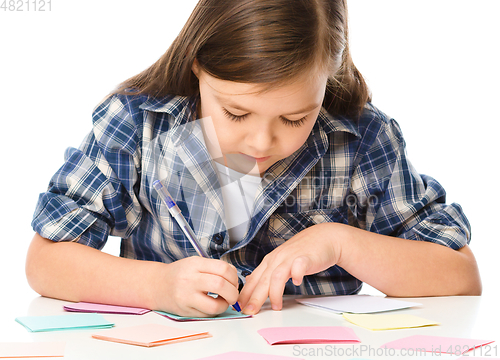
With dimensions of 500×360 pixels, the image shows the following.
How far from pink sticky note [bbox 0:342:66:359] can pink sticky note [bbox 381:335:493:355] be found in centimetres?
31

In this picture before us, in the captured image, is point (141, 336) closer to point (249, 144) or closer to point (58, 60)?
point (249, 144)

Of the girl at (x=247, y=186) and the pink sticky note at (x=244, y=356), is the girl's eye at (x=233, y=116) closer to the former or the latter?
the girl at (x=247, y=186)

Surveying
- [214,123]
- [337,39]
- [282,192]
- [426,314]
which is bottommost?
[426,314]

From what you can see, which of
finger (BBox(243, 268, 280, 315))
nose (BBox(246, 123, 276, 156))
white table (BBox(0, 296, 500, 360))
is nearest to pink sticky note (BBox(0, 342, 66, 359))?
white table (BBox(0, 296, 500, 360))

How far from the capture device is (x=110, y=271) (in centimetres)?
71

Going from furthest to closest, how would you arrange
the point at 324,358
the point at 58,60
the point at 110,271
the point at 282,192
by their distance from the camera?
1. the point at 58,60
2. the point at 282,192
3. the point at 110,271
4. the point at 324,358

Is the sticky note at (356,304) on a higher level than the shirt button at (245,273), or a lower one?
higher

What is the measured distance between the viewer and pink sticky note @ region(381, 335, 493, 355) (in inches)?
18.6

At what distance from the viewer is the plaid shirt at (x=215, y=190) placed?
2.65 ft

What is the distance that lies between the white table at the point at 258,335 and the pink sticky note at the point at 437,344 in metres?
0.01

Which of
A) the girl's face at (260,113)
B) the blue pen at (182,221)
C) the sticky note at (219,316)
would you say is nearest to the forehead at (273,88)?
the girl's face at (260,113)

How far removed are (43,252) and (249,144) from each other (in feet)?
1.21

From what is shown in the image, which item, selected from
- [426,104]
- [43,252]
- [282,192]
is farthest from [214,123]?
[426,104]

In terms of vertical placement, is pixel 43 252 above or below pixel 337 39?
below
